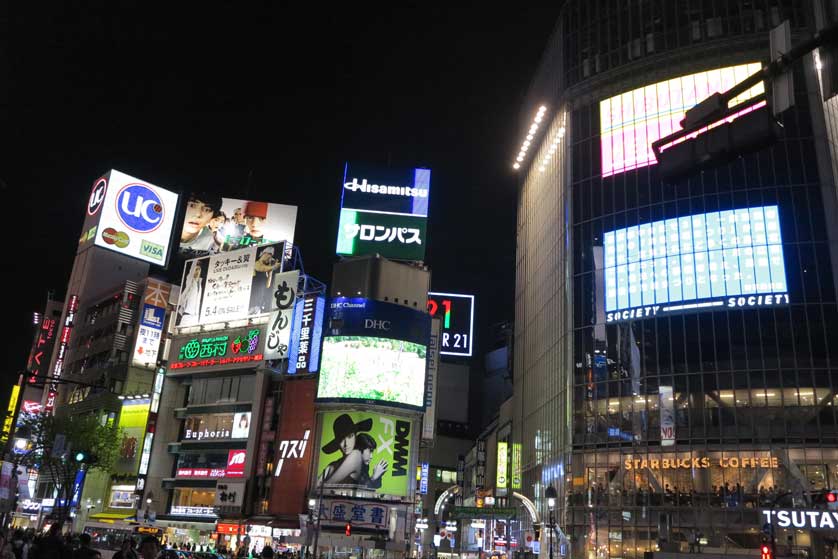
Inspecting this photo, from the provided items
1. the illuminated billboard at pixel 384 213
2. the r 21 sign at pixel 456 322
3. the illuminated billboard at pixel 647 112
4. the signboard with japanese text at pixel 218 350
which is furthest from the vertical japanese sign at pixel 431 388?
the r 21 sign at pixel 456 322

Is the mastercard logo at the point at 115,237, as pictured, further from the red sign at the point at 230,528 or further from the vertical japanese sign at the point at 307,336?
the red sign at the point at 230,528

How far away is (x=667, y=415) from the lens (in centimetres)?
5138

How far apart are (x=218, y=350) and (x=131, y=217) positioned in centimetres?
3401

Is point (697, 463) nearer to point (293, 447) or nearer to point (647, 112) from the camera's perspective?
point (647, 112)

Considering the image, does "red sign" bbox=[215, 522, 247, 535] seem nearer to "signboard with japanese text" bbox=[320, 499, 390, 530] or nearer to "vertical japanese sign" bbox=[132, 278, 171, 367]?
"signboard with japanese text" bbox=[320, 499, 390, 530]

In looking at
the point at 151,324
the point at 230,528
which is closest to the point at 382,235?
the point at 151,324

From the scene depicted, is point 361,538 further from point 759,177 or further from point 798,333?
point 759,177

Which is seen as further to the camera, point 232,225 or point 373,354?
point 232,225

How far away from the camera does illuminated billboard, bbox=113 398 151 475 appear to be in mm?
67000

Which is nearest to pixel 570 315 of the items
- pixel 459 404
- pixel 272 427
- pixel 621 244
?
pixel 621 244

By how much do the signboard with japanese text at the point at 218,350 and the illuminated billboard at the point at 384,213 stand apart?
444 inches


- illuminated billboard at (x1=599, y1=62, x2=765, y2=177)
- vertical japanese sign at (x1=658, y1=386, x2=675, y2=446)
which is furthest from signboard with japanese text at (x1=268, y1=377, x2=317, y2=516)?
illuminated billboard at (x1=599, y1=62, x2=765, y2=177)

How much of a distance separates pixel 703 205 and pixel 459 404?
2838 inches

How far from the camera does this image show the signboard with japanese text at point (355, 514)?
5250 centimetres
